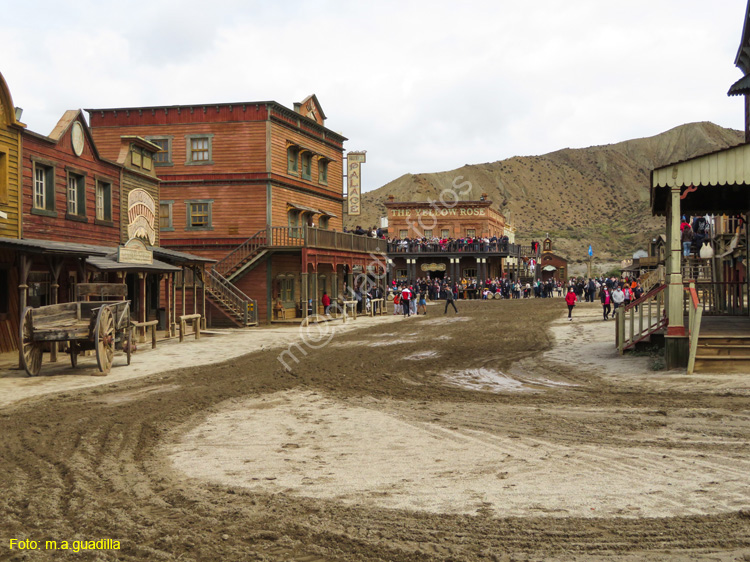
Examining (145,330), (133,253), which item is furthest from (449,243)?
(133,253)

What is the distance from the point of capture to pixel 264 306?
105ft

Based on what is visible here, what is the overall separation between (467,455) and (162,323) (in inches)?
855

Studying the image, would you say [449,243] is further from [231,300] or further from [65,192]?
[65,192]

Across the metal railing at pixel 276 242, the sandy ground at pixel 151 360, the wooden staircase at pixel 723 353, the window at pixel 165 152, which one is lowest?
the sandy ground at pixel 151 360

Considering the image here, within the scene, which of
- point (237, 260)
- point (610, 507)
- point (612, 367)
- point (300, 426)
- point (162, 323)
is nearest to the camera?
point (610, 507)


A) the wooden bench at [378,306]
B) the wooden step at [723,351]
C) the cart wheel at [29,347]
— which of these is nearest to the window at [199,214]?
the wooden bench at [378,306]

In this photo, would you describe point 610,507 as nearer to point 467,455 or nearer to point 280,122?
point 467,455

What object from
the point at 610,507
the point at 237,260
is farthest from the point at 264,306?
the point at 610,507

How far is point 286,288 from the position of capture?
34375 millimetres

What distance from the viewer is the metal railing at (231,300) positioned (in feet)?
95.8

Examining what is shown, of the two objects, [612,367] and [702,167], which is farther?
[612,367]

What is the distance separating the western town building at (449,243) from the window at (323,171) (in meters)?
24.1

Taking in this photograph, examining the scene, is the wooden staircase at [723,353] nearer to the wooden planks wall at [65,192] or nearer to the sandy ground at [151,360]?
the sandy ground at [151,360]

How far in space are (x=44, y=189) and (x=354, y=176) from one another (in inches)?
872
